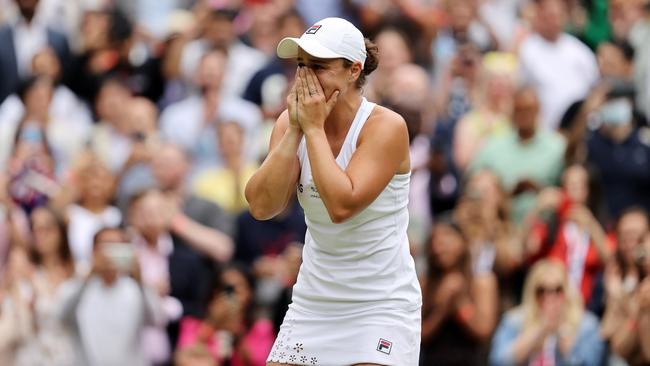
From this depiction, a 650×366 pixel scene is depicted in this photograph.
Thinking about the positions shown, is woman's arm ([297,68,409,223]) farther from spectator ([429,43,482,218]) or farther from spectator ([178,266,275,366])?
spectator ([429,43,482,218])

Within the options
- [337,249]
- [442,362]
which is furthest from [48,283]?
[337,249]

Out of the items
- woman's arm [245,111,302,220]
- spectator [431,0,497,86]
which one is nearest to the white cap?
woman's arm [245,111,302,220]

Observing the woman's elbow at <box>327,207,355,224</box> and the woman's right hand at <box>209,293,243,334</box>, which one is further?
the woman's right hand at <box>209,293,243,334</box>

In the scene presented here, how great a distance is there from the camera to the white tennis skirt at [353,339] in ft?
20.9

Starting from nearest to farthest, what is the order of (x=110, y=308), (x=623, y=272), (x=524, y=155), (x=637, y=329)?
(x=637, y=329) < (x=623, y=272) < (x=110, y=308) < (x=524, y=155)

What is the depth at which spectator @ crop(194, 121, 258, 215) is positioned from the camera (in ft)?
40.0

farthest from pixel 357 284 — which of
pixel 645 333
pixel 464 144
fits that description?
pixel 464 144

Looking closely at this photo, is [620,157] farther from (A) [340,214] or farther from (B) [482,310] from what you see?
(A) [340,214]

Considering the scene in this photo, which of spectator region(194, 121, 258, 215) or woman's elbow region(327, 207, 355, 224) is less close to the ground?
woman's elbow region(327, 207, 355, 224)

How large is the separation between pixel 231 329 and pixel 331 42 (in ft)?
15.4

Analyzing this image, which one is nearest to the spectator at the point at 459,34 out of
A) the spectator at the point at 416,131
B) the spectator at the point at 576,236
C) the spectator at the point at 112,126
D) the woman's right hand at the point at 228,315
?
the spectator at the point at 416,131

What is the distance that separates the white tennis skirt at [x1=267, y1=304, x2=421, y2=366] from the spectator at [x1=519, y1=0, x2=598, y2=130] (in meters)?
7.12

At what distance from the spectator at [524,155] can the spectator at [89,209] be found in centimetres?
285

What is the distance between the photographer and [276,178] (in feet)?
20.7
